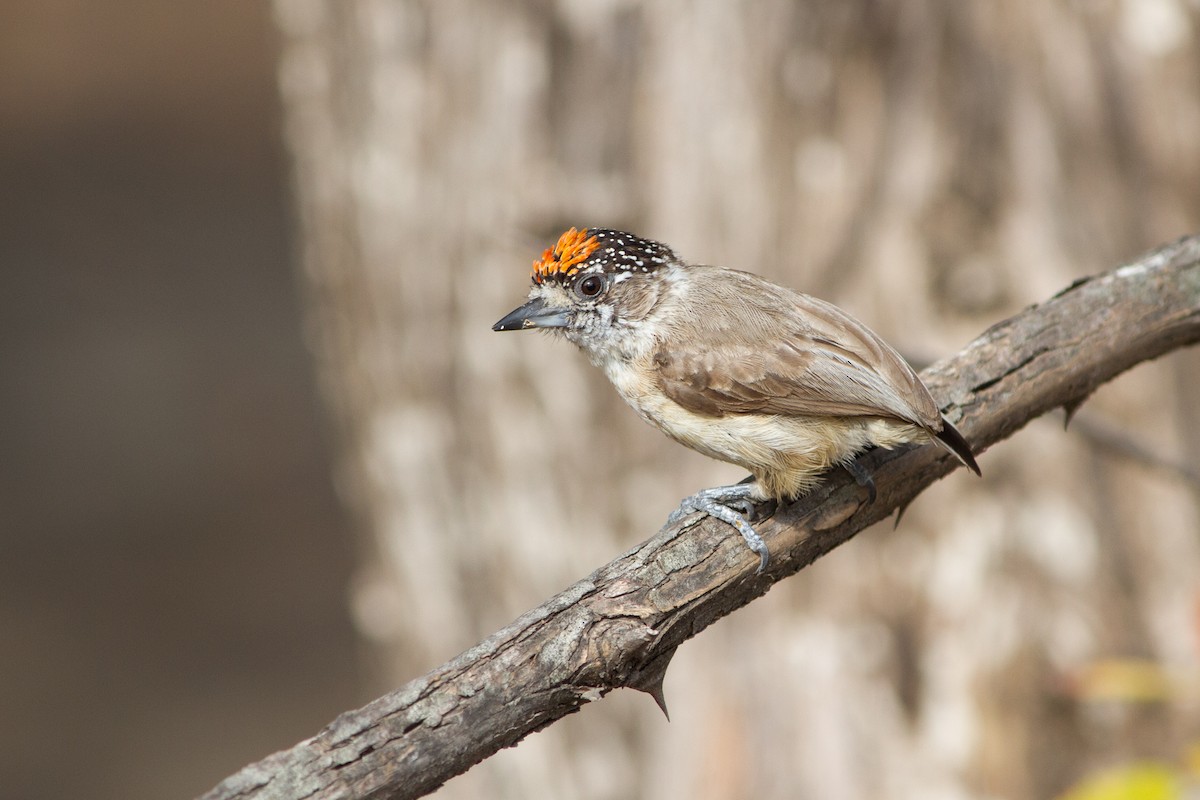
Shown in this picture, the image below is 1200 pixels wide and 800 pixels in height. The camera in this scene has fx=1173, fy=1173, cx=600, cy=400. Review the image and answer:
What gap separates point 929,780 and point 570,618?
320 cm

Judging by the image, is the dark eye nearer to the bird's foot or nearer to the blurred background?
the bird's foot

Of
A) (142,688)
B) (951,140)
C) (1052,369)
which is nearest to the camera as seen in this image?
(1052,369)

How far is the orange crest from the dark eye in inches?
1.8

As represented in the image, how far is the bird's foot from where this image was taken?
2.80 metres

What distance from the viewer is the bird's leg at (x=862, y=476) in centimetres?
311

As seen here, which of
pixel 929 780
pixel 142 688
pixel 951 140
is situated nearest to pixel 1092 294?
pixel 951 140

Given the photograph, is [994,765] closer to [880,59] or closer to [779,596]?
[779,596]

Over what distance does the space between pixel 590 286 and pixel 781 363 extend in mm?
710

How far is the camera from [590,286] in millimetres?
3637

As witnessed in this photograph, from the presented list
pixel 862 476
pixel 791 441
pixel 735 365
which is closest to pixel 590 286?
pixel 735 365

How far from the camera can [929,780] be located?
16.8ft

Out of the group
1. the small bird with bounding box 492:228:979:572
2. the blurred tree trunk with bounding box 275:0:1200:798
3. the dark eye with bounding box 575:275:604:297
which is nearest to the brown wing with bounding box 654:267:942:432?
the small bird with bounding box 492:228:979:572

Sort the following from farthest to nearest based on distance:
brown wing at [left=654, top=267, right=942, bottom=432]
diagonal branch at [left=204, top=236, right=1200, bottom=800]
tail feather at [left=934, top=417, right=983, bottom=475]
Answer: brown wing at [left=654, top=267, right=942, bottom=432], tail feather at [left=934, top=417, right=983, bottom=475], diagonal branch at [left=204, top=236, right=1200, bottom=800]

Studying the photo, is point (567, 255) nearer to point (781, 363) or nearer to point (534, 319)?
point (534, 319)
